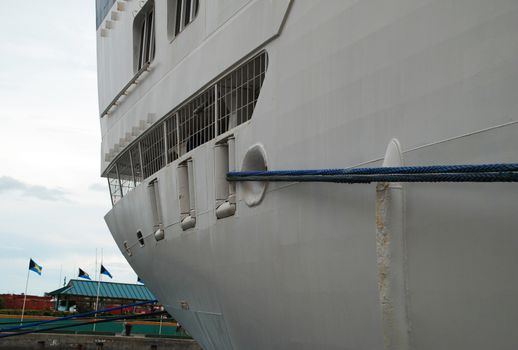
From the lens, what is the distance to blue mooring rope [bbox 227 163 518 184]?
15.4ft

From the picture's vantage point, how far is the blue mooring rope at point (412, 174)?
470 centimetres

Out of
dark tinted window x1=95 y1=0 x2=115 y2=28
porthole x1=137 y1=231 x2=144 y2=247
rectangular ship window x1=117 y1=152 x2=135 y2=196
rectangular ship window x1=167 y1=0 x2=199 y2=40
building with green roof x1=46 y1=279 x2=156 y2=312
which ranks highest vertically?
dark tinted window x1=95 y1=0 x2=115 y2=28

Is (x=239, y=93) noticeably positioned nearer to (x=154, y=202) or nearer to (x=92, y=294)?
(x=154, y=202)

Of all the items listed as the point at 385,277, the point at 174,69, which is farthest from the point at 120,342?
the point at 385,277

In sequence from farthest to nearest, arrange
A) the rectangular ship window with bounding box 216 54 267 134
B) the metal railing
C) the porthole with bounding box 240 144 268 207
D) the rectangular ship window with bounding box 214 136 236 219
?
1. the metal railing
2. the rectangular ship window with bounding box 214 136 236 219
3. the rectangular ship window with bounding box 216 54 267 134
4. the porthole with bounding box 240 144 268 207

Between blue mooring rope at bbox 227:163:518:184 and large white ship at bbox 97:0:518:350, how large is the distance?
153 mm

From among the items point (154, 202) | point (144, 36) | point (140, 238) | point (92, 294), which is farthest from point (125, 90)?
point (92, 294)

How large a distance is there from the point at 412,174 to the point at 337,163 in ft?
3.76

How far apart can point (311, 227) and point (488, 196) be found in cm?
206

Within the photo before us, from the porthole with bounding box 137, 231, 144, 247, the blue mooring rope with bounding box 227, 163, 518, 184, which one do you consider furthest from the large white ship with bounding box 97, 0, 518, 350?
the porthole with bounding box 137, 231, 144, 247

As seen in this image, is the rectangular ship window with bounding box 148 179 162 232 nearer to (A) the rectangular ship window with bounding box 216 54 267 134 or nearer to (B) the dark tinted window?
(A) the rectangular ship window with bounding box 216 54 267 134

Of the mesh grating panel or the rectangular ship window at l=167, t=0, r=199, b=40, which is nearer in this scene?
the mesh grating panel

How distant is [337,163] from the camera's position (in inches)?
251

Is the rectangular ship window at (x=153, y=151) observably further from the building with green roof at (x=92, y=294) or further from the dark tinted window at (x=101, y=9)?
the building with green roof at (x=92, y=294)
